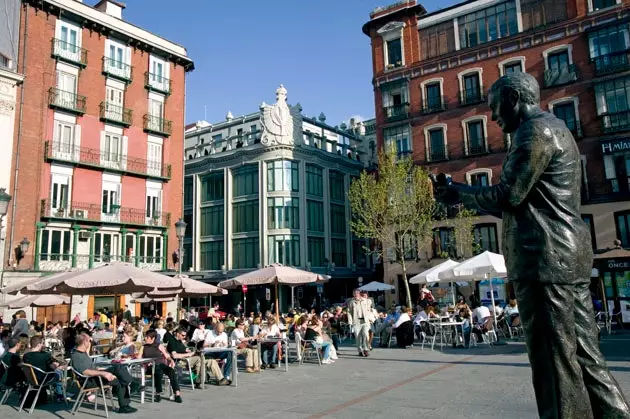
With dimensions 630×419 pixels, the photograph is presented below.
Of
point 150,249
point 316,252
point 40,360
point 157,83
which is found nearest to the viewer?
point 40,360

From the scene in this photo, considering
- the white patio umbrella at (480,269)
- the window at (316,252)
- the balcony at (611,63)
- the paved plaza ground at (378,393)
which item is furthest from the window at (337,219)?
the paved plaza ground at (378,393)

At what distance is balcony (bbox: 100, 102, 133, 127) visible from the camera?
32.0m

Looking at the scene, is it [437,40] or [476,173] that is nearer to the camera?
[476,173]

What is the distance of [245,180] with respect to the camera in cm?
4506

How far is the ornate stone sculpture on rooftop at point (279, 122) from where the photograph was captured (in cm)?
4394

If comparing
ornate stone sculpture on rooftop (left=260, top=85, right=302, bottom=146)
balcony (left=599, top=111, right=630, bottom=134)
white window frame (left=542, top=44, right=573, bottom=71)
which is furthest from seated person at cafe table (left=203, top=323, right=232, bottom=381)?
ornate stone sculpture on rooftop (left=260, top=85, right=302, bottom=146)

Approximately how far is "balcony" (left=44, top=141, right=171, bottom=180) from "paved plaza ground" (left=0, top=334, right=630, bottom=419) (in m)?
23.5

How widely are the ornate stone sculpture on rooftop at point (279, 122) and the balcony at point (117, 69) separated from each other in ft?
44.2

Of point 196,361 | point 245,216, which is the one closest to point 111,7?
point 245,216

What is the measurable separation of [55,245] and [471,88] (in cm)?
2859

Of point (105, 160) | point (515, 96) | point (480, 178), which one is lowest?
point (515, 96)

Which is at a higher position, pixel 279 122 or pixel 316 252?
pixel 279 122

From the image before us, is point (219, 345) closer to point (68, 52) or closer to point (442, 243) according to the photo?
point (442, 243)

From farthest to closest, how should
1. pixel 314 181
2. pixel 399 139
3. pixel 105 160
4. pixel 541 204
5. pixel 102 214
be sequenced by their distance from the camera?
pixel 314 181, pixel 399 139, pixel 105 160, pixel 102 214, pixel 541 204
